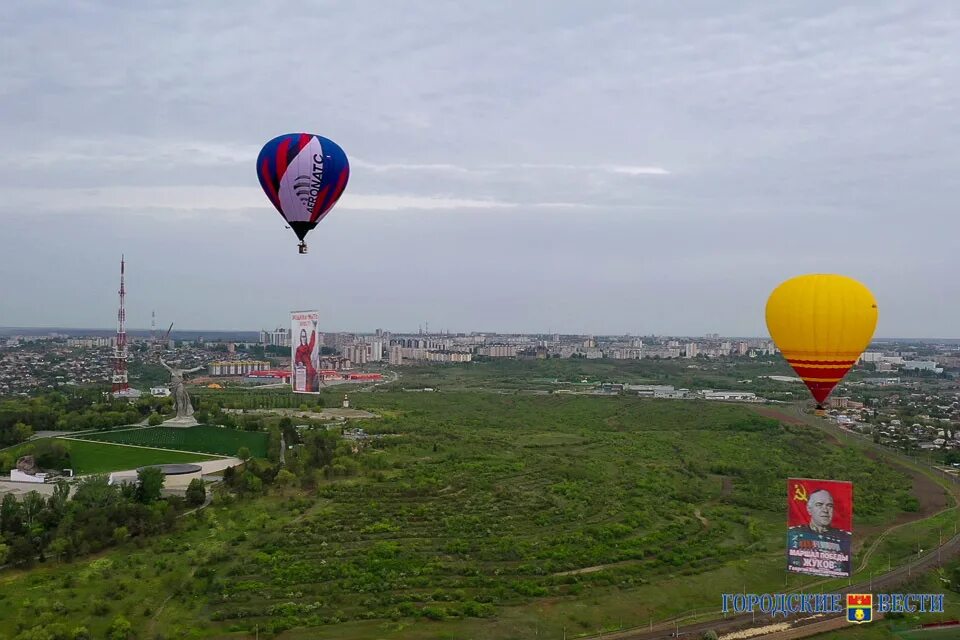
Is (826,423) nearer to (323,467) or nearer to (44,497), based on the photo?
(323,467)

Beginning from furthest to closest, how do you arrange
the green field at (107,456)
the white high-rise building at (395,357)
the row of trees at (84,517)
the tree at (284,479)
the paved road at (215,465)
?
1. the white high-rise building at (395,357)
2. the green field at (107,456)
3. the paved road at (215,465)
4. the tree at (284,479)
5. the row of trees at (84,517)

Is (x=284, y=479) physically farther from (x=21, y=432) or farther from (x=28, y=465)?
(x=21, y=432)

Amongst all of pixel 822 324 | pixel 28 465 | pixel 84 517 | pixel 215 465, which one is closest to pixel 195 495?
pixel 84 517

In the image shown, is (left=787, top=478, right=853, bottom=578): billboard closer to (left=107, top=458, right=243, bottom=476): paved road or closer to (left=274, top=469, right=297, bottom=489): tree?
(left=274, top=469, right=297, bottom=489): tree

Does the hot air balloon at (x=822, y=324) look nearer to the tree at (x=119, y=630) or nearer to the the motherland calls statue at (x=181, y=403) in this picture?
the tree at (x=119, y=630)

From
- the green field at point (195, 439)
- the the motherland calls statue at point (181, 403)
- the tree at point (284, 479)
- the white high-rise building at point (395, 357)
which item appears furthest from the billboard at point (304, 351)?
the white high-rise building at point (395, 357)

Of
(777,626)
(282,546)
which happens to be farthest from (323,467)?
(777,626)

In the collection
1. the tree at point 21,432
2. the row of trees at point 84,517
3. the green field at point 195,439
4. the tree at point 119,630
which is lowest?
the tree at point 119,630
